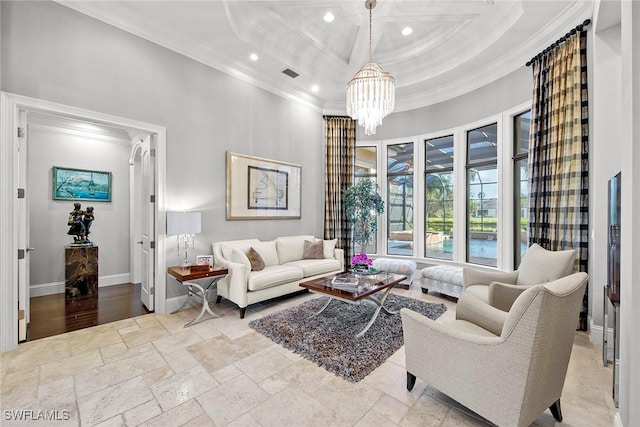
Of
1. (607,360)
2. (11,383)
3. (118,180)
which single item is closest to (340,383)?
(607,360)

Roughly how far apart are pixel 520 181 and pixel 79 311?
6.52 meters

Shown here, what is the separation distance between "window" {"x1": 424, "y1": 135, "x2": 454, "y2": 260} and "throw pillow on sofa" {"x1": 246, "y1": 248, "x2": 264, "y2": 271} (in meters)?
3.30

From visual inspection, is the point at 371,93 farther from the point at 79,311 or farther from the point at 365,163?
the point at 79,311

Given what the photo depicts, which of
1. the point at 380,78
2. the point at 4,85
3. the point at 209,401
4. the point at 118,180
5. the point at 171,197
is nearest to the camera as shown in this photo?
the point at 209,401

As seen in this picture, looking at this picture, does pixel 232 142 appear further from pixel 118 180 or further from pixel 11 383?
pixel 11 383

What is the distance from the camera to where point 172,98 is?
12.4 ft

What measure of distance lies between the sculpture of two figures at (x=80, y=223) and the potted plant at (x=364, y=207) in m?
4.55

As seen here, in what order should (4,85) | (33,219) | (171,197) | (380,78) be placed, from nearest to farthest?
(4,85)
(380,78)
(171,197)
(33,219)

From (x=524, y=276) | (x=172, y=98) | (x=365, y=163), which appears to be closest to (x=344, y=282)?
(x=524, y=276)

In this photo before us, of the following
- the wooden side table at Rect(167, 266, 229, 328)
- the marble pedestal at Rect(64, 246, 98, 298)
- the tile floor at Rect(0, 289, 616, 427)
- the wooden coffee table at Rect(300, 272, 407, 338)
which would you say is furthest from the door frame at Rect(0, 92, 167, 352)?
the wooden coffee table at Rect(300, 272, 407, 338)

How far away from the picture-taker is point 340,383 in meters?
2.18

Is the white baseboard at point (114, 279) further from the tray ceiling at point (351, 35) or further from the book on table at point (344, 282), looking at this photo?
the book on table at point (344, 282)

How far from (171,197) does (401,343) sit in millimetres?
3383

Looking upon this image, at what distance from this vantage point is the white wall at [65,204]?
4.44 meters
